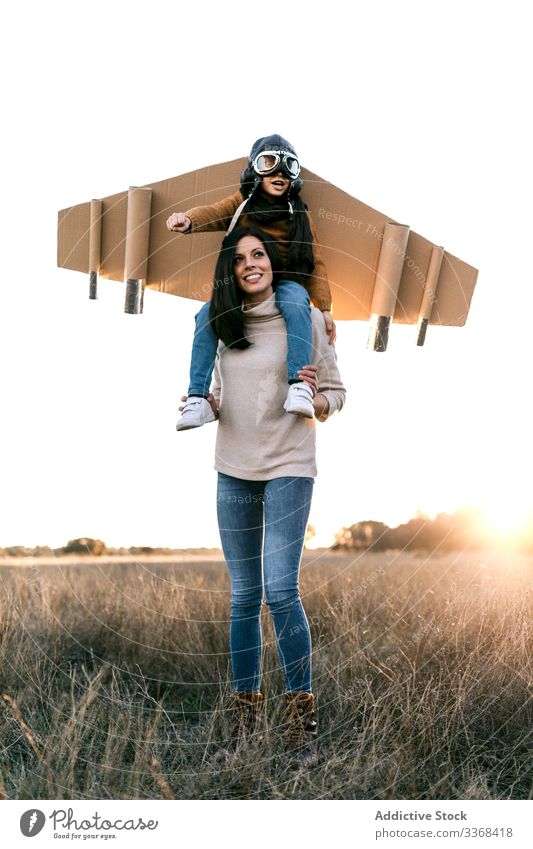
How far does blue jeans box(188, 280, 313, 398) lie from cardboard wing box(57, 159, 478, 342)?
0.83m

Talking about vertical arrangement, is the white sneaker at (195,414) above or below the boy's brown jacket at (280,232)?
below

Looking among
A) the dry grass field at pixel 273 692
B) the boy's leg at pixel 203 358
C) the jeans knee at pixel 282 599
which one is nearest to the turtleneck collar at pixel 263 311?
the boy's leg at pixel 203 358

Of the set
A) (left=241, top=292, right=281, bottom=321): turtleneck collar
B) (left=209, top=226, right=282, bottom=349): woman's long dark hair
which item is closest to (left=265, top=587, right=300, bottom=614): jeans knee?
(left=209, top=226, right=282, bottom=349): woman's long dark hair

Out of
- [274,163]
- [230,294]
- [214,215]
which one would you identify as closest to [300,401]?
[230,294]

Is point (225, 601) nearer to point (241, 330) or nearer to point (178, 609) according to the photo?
point (178, 609)

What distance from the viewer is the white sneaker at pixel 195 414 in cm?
333

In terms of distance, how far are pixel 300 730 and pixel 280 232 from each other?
208cm

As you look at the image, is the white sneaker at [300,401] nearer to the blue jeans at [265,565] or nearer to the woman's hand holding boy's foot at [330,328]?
the blue jeans at [265,565]

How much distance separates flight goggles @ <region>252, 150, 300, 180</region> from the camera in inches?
147

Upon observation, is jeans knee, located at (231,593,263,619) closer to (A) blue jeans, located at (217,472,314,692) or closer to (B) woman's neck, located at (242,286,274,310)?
(A) blue jeans, located at (217,472,314,692)
